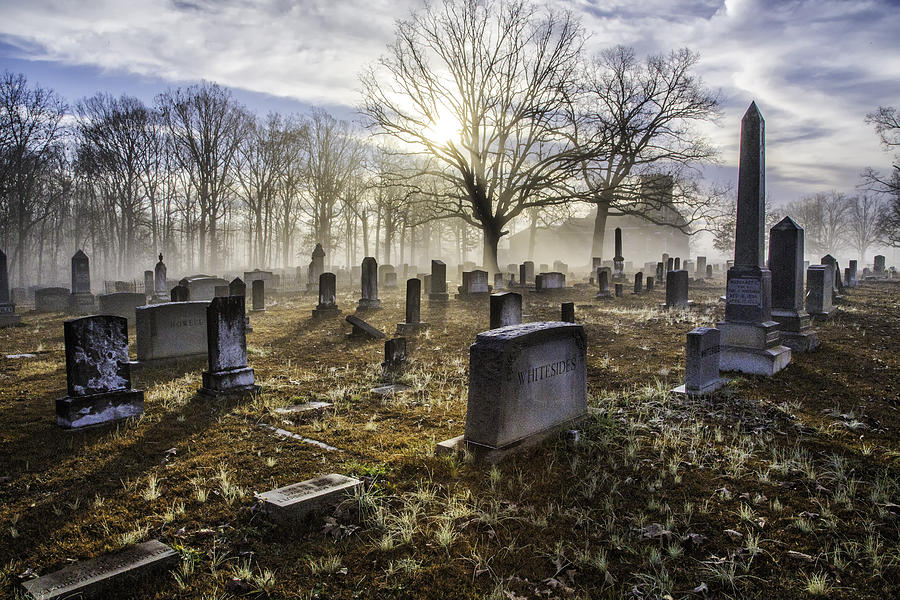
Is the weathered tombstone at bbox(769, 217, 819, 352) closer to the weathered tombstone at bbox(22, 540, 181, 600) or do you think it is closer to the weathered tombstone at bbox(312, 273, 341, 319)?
the weathered tombstone at bbox(22, 540, 181, 600)

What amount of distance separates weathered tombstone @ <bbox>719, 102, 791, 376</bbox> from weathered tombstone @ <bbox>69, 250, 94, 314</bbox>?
21.9m

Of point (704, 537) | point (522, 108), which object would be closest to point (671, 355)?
point (704, 537)

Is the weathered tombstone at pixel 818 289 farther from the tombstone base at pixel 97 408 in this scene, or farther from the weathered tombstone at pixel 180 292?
the weathered tombstone at pixel 180 292

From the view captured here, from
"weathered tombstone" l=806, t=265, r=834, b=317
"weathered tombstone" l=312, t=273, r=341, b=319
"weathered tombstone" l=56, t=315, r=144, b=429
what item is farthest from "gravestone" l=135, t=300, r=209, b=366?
"weathered tombstone" l=806, t=265, r=834, b=317

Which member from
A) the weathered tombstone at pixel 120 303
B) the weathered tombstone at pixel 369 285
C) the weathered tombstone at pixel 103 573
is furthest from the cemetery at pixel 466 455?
the weathered tombstone at pixel 369 285

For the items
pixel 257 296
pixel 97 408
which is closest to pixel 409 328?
pixel 257 296

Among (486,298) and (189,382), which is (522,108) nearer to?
(486,298)

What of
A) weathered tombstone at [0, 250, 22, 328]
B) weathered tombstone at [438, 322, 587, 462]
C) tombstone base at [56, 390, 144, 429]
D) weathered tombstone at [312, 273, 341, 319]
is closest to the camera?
weathered tombstone at [438, 322, 587, 462]

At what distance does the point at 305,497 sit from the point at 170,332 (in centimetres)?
748

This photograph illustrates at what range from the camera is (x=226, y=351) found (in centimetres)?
777

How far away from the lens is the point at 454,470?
4.59m

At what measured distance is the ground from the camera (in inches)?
126

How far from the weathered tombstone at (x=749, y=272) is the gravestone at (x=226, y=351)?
8.11m

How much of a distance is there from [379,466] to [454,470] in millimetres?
746
